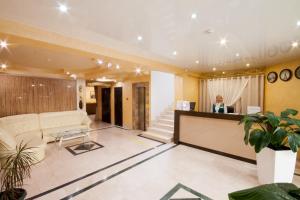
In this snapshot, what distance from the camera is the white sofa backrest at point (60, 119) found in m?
5.21

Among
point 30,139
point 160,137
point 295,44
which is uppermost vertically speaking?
point 295,44

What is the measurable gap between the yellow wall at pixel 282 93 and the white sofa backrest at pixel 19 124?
318 inches

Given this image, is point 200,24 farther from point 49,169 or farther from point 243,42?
point 49,169

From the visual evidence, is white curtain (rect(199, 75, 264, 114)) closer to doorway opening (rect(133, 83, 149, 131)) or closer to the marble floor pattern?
doorway opening (rect(133, 83, 149, 131))

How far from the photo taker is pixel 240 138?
355 centimetres

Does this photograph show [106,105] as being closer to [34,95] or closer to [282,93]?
[34,95]

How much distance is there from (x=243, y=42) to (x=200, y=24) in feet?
4.62

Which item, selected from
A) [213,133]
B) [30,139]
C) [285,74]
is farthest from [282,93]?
[30,139]

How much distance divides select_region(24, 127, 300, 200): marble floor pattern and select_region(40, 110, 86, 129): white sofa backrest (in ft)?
4.89

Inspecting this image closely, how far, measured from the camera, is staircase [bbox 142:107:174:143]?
517 cm

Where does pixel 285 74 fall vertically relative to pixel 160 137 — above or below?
above

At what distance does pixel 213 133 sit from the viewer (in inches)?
158

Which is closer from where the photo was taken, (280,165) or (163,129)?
(280,165)

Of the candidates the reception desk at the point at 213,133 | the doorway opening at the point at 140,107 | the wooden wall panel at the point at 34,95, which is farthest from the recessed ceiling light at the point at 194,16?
the wooden wall panel at the point at 34,95
